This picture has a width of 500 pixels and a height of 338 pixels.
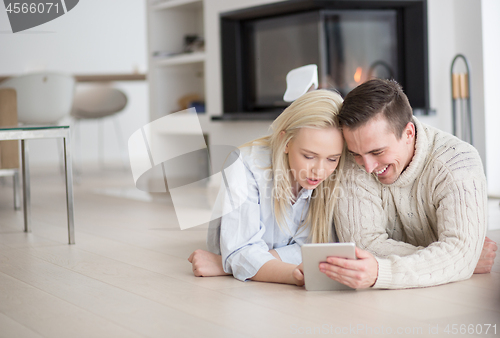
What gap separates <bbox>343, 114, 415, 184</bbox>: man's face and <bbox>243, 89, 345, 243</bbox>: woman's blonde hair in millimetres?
78

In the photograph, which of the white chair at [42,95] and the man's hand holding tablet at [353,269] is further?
the white chair at [42,95]

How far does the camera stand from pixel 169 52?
427cm

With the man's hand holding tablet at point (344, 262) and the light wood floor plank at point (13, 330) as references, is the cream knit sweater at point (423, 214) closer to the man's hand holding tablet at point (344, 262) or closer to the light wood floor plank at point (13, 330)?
the man's hand holding tablet at point (344, 262)

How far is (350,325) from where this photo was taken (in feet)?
3.79

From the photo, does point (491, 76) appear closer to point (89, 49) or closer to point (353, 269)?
point (353, 269)

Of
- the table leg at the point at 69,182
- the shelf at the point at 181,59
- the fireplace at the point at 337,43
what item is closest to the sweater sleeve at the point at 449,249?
the table leg at the point at 69,182

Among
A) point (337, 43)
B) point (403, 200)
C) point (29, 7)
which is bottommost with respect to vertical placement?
point (403, 200)

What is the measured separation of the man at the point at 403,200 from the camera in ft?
4.40

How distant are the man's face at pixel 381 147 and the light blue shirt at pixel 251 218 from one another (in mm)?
222

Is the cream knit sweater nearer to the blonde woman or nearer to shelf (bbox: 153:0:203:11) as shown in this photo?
the blonde woman

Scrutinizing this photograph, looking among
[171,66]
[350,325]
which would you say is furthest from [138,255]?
[171,66]

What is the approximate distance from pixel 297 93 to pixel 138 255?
777mm

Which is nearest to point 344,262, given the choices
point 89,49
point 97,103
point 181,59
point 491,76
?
point 491,76

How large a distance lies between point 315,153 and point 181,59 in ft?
8.99
